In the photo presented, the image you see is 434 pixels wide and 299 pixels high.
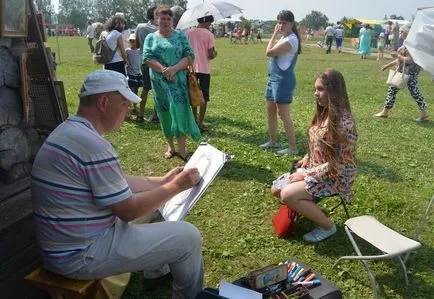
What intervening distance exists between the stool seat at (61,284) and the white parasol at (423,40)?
8.26 ft

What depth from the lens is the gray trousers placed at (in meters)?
2.29

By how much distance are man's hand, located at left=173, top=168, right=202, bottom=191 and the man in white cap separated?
0.08ft

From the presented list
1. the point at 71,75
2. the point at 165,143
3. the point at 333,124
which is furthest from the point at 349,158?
the point at 71,75

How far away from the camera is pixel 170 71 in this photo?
5.08m

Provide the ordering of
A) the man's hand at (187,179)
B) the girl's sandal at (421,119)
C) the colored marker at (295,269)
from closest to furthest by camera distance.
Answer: the man's hand at (187,179) < the colored marker at (295,269) < the girl's sandal at (421,119)

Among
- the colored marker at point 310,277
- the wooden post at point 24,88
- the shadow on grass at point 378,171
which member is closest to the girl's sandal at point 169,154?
the wooden post at point 24,88

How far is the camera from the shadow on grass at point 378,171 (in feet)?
17.7

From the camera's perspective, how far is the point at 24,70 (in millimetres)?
3672

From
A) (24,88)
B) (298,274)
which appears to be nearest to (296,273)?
(298,274)

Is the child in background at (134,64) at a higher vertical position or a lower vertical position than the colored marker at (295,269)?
higher

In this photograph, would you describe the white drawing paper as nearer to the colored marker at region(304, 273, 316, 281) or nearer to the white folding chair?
the colored marker at region(304, 273, 316, 281)

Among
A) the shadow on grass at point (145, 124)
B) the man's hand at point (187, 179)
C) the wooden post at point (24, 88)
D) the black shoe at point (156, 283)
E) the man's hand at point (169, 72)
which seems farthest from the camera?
the shadow on grass at point (145, 124)

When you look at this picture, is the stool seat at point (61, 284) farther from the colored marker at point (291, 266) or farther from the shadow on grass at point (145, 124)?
the shadow on grass at point (145, 124)

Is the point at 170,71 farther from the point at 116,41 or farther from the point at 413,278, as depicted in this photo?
the point at 413,278
